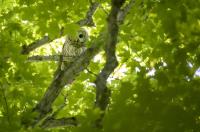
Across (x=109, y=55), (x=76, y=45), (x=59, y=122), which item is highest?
(x=76, y=45)

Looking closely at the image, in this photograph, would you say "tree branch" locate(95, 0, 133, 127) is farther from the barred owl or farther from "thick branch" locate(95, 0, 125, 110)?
the barred owl

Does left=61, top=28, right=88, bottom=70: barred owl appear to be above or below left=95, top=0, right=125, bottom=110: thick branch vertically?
above

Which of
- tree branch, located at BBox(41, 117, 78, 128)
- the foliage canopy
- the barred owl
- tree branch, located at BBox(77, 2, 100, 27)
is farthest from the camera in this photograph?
the barred owl

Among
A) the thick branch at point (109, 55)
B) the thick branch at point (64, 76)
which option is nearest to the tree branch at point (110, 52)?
the thick branch at point (109, 55)

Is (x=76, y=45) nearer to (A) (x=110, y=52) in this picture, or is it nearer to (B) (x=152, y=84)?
(A) (x=110, y=52)

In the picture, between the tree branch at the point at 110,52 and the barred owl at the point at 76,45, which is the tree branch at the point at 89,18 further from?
the tree branch at the point at 110,52

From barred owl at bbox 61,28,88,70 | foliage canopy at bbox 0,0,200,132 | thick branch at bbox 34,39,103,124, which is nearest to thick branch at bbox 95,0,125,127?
foliage canopy at bbox 0,0,200,132

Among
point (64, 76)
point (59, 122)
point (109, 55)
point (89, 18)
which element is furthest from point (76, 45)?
point (109, 55)

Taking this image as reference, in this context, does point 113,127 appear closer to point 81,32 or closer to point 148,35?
point 148,35

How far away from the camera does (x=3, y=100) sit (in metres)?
4.48

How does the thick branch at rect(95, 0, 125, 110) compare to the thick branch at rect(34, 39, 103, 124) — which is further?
the thick branch at rect(34, 39, 103, 124)

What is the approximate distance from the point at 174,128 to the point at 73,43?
465 cm

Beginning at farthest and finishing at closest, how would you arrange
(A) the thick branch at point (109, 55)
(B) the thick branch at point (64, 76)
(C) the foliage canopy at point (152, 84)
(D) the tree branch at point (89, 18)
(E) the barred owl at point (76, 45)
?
(E) the barred owl at point (76, 45)
(D) the tree branch at point (89, 18)
(B) the thick branch at point (64, 76)
(A) the thick branch at point (109, 55)
(C) the foliage canopy at point (152, 84)

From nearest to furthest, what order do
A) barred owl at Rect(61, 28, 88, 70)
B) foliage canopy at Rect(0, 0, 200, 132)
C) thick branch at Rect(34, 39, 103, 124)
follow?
foliage canopy at Rect(0, 0, 200, 132)
thick branch at Rect(34, 39, 103, 124)
barred owl at Rect(61, 28, 88, 70)
